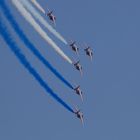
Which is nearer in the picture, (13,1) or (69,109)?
(13,1)

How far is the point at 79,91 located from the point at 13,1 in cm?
2663

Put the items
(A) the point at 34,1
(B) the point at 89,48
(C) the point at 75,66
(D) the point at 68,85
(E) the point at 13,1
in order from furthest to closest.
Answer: (B) the point at 89,48 → (C) the point at 75,66 → (D) the point at 68,85 → (A) the point at 34,1 → (E) the point at 13,1

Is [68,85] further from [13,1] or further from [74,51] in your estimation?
[13,1]

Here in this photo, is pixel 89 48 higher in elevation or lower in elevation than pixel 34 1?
higher

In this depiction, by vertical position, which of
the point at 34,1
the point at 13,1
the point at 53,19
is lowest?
the point at 13,1

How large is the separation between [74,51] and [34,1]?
67.1 ft

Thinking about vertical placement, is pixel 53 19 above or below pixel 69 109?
above

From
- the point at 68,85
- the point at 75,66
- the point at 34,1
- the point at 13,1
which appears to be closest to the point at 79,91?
the point at 75,66

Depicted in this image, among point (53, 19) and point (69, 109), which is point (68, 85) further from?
point (53, 19)

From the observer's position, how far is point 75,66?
63.9 meters

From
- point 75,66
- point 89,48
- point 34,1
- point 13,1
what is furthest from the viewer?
point 89,48

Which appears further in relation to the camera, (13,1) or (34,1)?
(34,1)

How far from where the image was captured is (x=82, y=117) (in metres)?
65.7

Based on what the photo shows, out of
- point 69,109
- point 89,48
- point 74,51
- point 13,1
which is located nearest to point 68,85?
point 69,109
